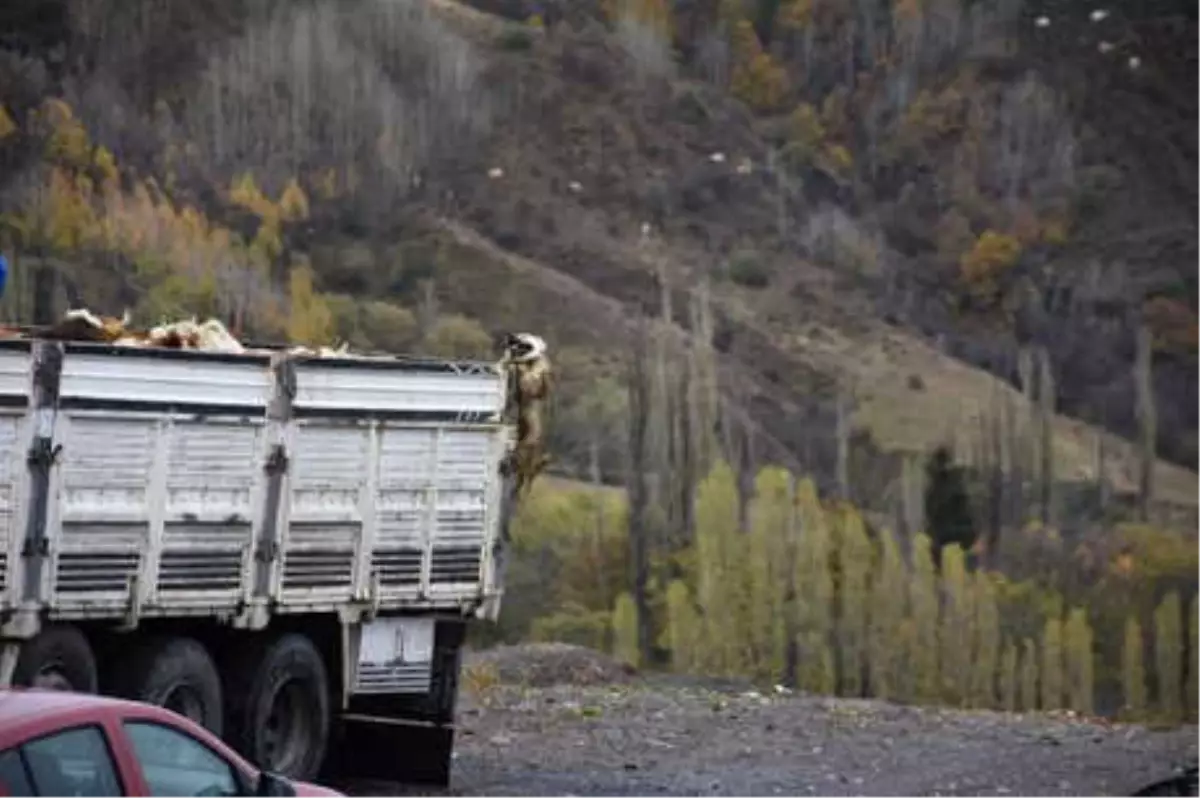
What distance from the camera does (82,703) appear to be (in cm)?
766

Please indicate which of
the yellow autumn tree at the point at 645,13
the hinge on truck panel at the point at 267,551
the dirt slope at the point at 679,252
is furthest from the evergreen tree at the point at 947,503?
the hinge on truck panel at the point at 267,551

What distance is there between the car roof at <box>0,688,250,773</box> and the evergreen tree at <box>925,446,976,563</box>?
61.3m

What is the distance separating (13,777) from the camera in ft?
23.2

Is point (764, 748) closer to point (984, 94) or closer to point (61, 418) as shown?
point (61, 418)

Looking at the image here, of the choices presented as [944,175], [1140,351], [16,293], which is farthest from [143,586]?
[944,175]

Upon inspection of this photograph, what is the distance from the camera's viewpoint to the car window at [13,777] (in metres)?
7.03

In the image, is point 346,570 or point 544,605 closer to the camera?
point 346,570

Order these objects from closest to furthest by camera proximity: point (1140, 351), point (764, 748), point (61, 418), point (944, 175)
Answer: point (61, 418) < point (764, 748) < point (1140, 351) < point (944, 175)

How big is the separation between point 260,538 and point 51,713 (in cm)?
626

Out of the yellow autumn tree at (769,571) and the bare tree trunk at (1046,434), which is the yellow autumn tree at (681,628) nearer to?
the yellow autumn tree at (769,571)

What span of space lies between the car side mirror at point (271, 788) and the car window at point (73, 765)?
61cm

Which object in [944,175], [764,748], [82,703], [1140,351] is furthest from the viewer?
[944,175]

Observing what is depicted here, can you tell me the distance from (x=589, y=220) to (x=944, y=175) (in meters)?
14.5

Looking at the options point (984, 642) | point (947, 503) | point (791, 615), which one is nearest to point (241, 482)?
point (791, 615)
